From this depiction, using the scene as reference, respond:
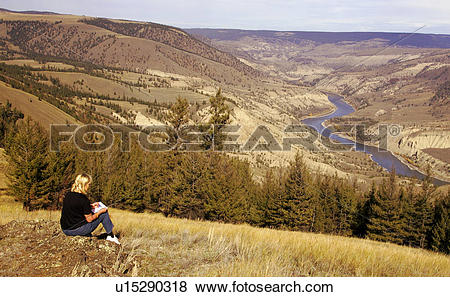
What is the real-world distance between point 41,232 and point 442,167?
166579 millimetres

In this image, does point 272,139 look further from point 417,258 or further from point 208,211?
point 417,258

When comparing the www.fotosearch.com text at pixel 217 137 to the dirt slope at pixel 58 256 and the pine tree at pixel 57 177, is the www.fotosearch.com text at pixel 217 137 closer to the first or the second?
the pine tree at pixel 57 177

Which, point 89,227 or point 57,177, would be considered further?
point 57,177

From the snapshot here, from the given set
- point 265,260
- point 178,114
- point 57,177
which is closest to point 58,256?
point 265,260

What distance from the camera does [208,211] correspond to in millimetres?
34031

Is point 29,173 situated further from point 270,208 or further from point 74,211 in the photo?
point 270,208

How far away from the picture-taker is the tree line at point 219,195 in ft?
103

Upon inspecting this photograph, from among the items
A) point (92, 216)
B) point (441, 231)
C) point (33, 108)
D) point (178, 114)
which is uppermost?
point (92, 216)

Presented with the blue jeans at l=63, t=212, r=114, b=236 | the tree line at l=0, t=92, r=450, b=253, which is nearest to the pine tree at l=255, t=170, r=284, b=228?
the tree line at l=0, t=92, r=450, b=253

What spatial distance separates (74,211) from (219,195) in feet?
90.0

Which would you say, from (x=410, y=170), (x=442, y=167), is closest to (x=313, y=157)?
(x=410, y=170)

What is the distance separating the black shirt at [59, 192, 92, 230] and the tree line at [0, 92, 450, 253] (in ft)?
82.2

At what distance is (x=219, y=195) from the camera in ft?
110
